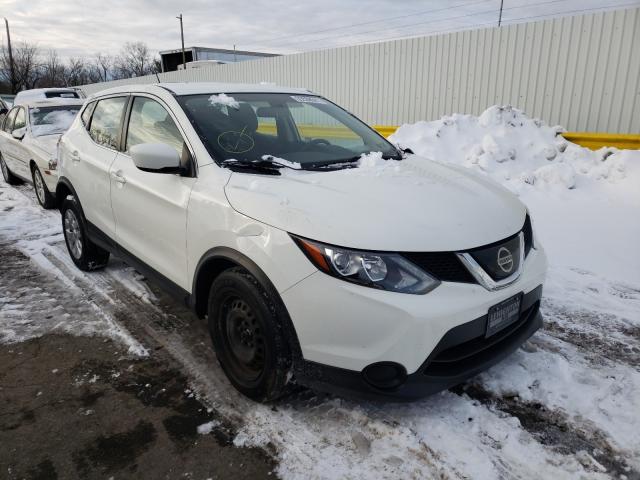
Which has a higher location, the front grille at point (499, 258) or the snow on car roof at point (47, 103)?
the snow on car roof at point (47, 103)

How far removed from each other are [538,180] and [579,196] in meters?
0.66

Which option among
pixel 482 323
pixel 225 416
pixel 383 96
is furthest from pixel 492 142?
pixel 225 416

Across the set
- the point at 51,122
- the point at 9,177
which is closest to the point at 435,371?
the point at 51,122

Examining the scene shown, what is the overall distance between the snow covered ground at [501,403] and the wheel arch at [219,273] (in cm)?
48

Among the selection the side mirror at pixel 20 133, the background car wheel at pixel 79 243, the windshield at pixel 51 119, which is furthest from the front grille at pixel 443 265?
the side mirror at pixel 20 133

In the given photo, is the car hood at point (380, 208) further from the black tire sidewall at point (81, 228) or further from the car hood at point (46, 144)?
the car hood at point (46, 144)

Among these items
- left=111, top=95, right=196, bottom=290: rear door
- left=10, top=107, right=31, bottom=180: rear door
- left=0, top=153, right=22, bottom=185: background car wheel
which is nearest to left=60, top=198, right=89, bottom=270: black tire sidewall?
left=111, top=95, right=196, bottom=290: rear door

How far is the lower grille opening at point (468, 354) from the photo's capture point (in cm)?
236

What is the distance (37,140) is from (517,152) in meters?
7.72

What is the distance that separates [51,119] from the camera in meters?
8.45

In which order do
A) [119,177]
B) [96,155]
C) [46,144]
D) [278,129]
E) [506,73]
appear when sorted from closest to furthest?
[278,129], [119,177], [96,155], [46,144], [506,73]

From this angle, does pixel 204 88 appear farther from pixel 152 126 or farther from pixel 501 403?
pixel 501 403

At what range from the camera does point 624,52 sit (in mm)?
7480

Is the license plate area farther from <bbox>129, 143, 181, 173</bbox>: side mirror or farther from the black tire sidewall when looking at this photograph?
the black tire sidewall
